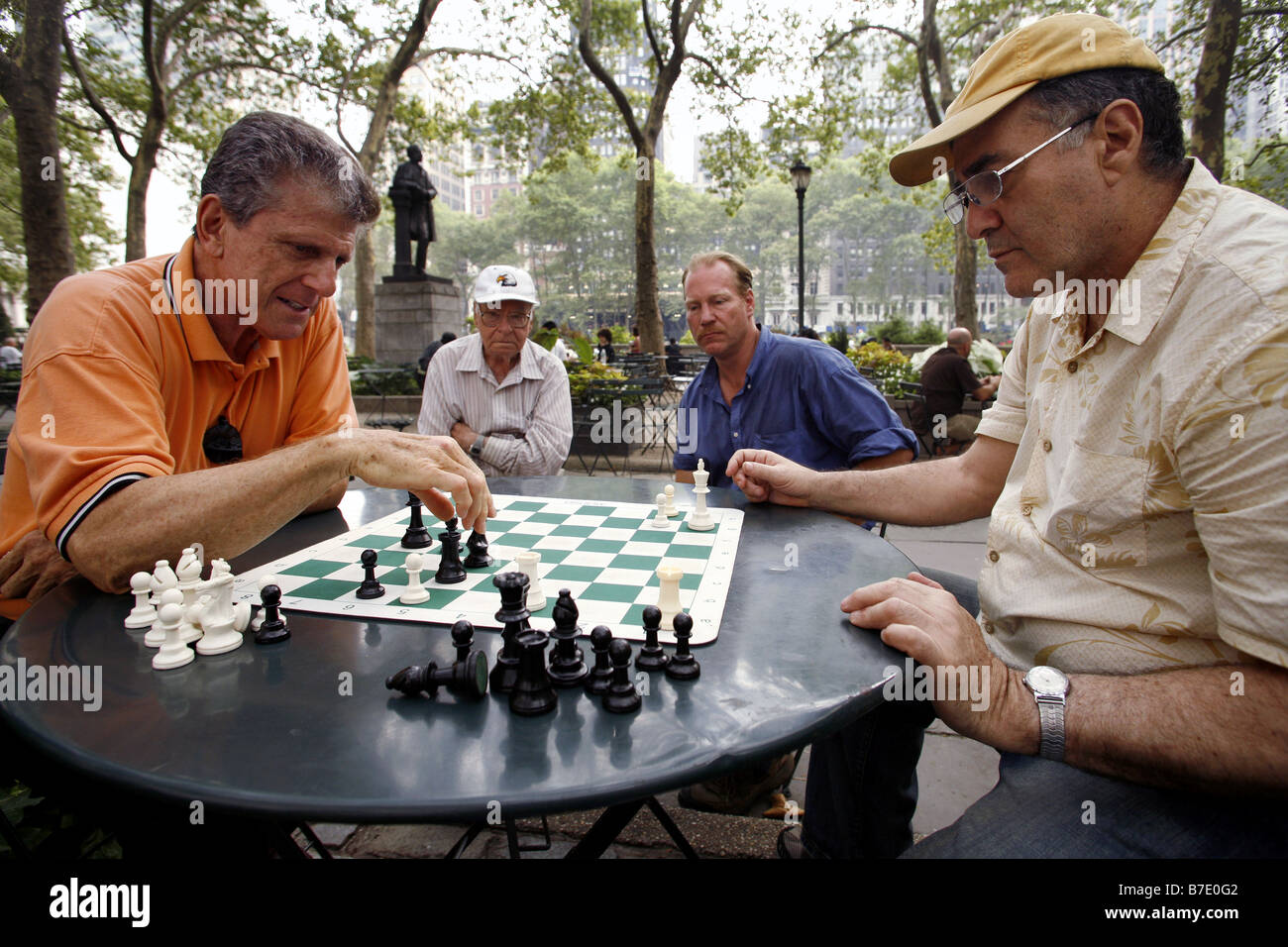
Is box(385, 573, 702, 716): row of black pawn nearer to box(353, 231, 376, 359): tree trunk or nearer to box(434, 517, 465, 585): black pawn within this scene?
box(434, 517, 465, 585): black pawn

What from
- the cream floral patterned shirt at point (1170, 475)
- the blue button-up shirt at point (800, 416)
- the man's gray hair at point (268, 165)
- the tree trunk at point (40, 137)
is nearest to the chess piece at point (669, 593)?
the cream floral patterned shirt at point (1170, 475)

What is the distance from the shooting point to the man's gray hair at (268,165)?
1734mm

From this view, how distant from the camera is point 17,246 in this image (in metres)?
24.3

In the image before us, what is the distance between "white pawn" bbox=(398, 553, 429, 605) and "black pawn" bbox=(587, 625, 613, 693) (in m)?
0.50

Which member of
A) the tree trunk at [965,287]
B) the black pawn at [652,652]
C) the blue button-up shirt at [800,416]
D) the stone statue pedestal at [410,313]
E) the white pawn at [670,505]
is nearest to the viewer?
the black pawn at [652,652]

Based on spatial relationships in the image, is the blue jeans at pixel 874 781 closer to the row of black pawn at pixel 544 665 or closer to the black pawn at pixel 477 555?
the row of black pawn at pixel 544 665

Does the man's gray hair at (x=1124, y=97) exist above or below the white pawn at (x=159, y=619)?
above

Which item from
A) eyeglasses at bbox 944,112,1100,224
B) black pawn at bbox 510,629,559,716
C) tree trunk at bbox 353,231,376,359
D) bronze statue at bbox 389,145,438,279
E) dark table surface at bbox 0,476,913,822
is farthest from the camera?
tree trunk at bbox 353,231,376,359

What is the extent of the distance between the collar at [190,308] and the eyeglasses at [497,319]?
6.35 feet

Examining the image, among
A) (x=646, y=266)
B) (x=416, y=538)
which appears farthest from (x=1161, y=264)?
(x=646, y=266)

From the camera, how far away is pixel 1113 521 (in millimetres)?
1370

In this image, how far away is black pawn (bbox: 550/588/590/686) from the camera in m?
1.15

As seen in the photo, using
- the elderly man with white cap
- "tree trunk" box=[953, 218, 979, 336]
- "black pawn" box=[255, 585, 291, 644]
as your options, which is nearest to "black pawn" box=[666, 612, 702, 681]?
"black pawn" box=[255, 585, 291, 644]

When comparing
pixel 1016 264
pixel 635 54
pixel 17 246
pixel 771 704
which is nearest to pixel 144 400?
pixel 771 704
